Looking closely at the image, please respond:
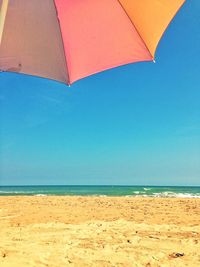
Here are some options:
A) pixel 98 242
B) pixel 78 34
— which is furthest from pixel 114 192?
pixel 78 34

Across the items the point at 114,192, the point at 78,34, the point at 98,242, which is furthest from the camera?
the point at 114,192

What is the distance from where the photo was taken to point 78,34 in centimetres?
369

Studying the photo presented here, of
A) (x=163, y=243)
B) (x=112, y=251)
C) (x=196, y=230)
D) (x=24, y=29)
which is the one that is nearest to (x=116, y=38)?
(x=24, y=29)

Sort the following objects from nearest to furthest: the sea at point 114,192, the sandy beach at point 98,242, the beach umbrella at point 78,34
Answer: the beach umbrella at point 78,34, the sandy beach at point 98,242, the sea at point 114,192

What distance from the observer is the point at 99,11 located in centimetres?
352

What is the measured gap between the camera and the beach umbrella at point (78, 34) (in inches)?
135

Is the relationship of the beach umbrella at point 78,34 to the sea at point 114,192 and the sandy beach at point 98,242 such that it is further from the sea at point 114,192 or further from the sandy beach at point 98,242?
the sea at point 114,192

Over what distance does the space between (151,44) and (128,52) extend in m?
0.25

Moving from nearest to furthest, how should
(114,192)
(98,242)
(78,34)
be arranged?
(78,34) → (98,242) → (114,192)

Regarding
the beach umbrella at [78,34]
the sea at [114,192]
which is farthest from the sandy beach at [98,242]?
the sea at [114,192]

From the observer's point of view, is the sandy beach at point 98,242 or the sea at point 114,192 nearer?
the sandy beach at point 98,242

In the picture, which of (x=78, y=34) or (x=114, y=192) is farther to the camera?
(x=114, y=192)

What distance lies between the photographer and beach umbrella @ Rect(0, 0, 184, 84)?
3436 mm

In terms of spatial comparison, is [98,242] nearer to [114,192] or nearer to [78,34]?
[78,34]
